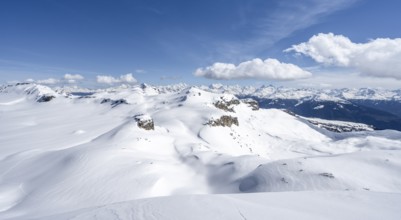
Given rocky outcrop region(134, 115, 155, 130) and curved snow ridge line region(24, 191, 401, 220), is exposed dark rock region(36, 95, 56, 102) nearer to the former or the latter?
rocky outcrop region(134, 115, 155, 130)

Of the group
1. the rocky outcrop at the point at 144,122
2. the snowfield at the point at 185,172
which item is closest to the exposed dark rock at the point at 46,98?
the snowfield at the point at 185,172

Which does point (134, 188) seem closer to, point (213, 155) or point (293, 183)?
point (293, 183)

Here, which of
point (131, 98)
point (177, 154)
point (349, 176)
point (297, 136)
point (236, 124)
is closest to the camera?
point (349, 176)

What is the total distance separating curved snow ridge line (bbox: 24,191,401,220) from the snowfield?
0.04m

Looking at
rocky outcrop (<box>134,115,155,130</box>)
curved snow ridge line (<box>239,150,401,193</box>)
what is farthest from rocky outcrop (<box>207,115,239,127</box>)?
curved snow ridge line (<box>239,150,401,193</box>)

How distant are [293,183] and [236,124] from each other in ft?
279

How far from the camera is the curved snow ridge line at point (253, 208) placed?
10.7m

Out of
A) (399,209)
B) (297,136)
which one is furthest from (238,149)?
(399,209)

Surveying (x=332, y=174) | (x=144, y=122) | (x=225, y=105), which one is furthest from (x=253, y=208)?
(x=225, y=105)

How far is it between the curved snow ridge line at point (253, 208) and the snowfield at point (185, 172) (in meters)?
0.04

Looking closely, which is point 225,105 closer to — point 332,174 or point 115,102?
point 115,102

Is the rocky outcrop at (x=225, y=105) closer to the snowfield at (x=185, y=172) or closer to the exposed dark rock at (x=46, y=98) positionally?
the snowfield at (x=185, y=172)

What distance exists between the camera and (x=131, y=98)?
15012 centimetres

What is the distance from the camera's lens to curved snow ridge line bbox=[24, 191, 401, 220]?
421 inches
